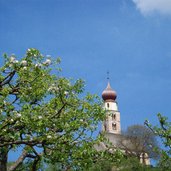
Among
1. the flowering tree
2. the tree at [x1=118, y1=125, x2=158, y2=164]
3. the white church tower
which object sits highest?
the white church tower

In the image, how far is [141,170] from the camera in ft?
235

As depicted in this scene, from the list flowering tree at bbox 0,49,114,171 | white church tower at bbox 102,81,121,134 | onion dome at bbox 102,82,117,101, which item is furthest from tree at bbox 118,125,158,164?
flowering tree at bbox 0,49,114,171

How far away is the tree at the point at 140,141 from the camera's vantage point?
9656cm

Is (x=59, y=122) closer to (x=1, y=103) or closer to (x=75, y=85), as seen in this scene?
(x=1, y=103)

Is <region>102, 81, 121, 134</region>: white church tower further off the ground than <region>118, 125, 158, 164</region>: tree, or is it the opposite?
<region>102, 81, 121, 134</region>: white church tower

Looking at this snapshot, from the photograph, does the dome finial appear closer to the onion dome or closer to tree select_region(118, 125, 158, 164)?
the onion dome

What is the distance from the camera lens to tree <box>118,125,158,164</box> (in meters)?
96.6

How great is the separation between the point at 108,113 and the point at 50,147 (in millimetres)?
5344

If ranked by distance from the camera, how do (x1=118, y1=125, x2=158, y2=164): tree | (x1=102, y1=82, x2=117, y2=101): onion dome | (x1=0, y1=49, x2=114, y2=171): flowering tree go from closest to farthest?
1. (x1=0, y1=49, x2=114, y2=171): flowering tree
2. (x1=118, y1=125, x2=158, y2=164): tree
3. (x1=102, y1=82, x2=117, y2=101): onion dome

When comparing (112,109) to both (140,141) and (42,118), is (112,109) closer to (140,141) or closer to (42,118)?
(140,141)

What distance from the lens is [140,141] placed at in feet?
322

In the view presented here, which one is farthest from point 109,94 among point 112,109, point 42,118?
point 42,118

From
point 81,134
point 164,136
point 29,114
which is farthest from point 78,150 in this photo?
point 164,136

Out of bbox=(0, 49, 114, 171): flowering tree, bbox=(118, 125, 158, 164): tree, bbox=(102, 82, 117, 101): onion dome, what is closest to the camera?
bbox=(0, 49, 114, 171): flowering tree
